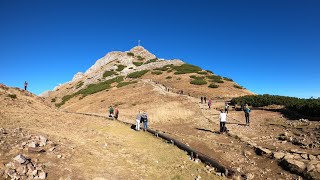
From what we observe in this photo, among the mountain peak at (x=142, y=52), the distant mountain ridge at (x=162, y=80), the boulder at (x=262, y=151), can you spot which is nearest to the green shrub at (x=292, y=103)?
the distant mountain ridge at (x=162, y=80)

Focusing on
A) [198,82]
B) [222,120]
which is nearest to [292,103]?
[222,120]

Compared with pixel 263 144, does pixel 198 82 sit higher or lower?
higher

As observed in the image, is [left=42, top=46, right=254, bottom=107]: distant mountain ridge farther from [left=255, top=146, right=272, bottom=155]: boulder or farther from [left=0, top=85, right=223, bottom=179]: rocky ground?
[left=0, top=85, right=223, bottom=179]: rocky ground

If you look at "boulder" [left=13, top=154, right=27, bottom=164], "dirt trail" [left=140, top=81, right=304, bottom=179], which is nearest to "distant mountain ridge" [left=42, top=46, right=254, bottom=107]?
"dirt trail" [left=140, top=81, right=304, bottom=179]

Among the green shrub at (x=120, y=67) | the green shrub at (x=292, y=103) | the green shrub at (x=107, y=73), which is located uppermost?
the green shrub at (x=120, y=67)

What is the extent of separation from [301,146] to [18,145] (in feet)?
54.8

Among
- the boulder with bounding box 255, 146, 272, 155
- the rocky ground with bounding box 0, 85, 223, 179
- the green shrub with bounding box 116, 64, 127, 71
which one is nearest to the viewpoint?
the rocky ground with bounding box 0, 85, 223, 179

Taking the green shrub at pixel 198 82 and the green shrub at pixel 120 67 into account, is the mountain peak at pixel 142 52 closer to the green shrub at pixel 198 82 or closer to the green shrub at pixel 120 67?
the green shrub at pixel 120 67

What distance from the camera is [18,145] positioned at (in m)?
13.9

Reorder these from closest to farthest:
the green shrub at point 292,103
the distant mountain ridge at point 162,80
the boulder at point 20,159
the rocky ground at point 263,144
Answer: the boulder at point 20,159
the rocky ground at point 263,144
the green shrub at point 292,103
the distant mountain ridge at point 162,80

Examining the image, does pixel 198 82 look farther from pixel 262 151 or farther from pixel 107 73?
pixel 262 151

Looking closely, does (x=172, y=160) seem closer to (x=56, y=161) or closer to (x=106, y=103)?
(x=56, y=161)

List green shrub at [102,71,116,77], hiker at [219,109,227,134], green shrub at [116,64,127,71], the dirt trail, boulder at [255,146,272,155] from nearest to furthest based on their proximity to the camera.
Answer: the dirt trail
boulder at [255,146,272,155]
hiker at [219,109,227,134]
green shrub at [102,71,116,77]
green shrub at [116,64,127,71]

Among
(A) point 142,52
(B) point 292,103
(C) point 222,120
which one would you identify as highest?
(A) point 142,52
